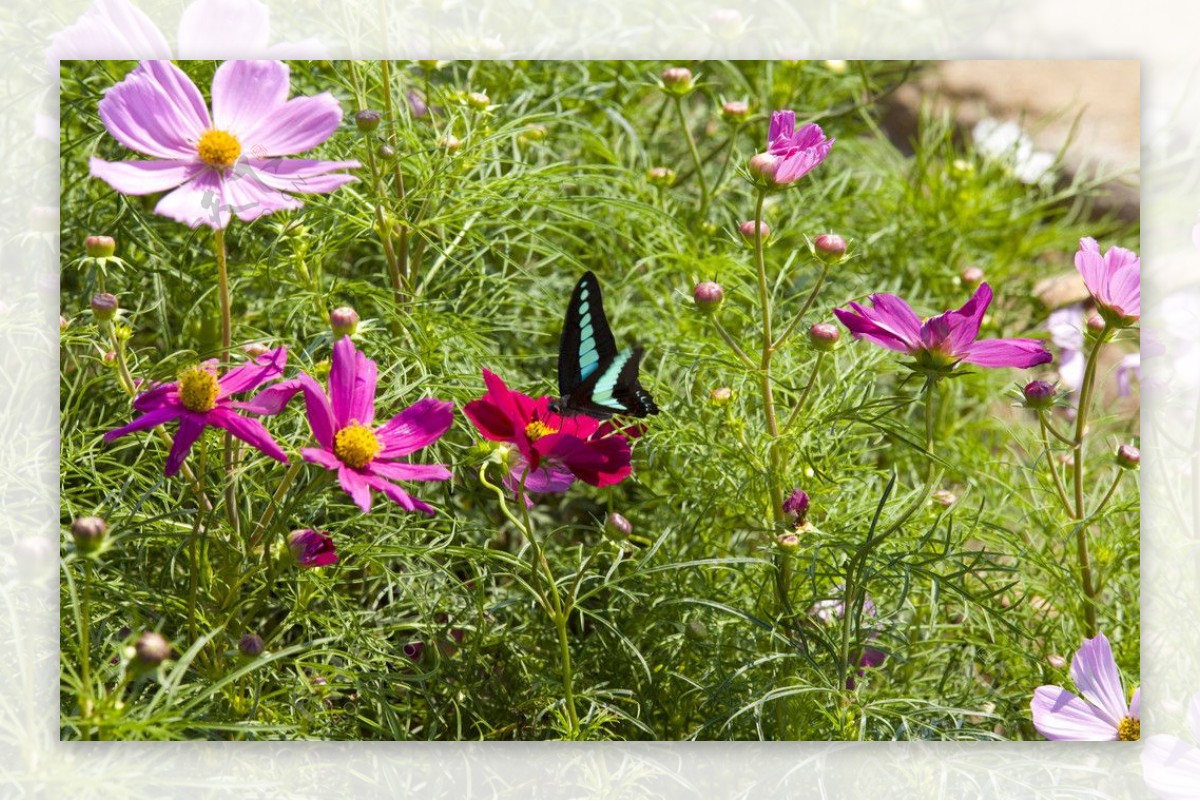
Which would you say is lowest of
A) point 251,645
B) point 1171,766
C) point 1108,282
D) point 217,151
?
point 1171,766

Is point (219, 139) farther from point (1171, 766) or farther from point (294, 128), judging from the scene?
point (1171, 766)

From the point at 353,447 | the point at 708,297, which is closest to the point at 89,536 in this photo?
the point at 353,447

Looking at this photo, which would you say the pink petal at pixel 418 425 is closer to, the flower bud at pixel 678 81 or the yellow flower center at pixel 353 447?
the yellow flower center at pixel 353 447

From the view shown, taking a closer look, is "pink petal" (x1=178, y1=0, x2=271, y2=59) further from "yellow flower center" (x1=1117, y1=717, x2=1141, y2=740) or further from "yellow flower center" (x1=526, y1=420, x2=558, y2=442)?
"yellow flower center" (x1=1117, y1=717, x2=1141, y2=740)

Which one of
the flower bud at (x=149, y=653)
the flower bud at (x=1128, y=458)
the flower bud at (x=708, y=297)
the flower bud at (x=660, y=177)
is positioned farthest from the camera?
the flower bud at (x=660, y=177)

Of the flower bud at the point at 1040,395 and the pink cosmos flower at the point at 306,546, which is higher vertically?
the flower bud at the point at 1040,395

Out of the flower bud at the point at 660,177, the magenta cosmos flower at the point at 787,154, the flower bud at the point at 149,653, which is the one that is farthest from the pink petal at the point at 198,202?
the flower bud at the point at 660,177

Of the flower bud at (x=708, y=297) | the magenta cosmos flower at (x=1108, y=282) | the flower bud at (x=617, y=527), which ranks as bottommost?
the flower bud at (x=617, y=527)
